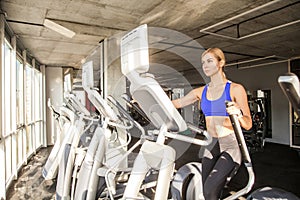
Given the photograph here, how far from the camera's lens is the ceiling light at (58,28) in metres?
3.63

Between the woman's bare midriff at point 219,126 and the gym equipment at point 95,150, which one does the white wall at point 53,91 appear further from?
the woman's bare midriff at point 219,126

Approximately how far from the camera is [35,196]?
326cm

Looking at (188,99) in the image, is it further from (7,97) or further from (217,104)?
(7,97)

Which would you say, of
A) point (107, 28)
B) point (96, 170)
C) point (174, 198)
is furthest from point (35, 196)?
point (107, 28)

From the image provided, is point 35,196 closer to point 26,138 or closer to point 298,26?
point 26,138

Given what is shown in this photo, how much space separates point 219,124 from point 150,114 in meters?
0.46

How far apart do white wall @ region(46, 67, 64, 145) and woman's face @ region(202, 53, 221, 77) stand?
6311mm

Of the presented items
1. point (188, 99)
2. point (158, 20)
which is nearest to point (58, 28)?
point (158, 20)

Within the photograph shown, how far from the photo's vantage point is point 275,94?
299 inches

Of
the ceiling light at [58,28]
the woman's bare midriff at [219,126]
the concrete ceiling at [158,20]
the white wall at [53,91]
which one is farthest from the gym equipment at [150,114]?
the white wall at [53,91]

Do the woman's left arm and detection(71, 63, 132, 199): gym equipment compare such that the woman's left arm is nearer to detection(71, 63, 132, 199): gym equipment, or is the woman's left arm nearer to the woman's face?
the woman's face

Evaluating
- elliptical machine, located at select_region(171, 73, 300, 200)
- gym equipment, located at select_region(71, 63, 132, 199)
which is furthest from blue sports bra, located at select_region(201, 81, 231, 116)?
gym equipment, located at select_region(71, 63, 132, 199)

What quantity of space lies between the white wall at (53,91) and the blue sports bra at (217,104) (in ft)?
20.6

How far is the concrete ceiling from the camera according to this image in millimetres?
3082
